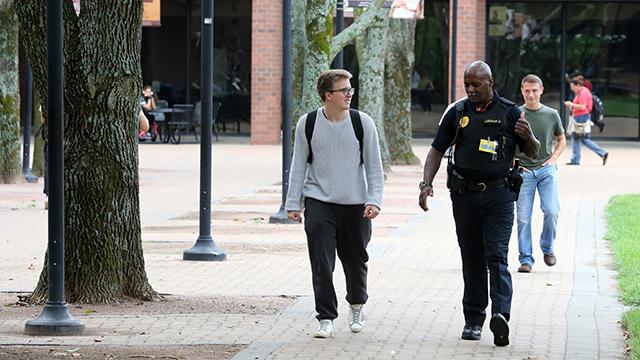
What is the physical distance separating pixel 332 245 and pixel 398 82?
19.4m

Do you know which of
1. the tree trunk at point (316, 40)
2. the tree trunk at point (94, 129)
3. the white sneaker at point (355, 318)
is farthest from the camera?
the tree trunk at point (316, 40)

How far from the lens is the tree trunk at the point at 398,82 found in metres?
28.3

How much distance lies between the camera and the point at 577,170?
28234 millimetres

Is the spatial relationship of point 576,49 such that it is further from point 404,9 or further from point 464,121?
point 464,121

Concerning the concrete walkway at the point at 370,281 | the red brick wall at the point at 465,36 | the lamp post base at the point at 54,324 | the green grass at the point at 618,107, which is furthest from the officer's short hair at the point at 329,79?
the green grass at the point at 618,107

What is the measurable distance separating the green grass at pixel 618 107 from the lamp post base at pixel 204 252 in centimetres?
2736

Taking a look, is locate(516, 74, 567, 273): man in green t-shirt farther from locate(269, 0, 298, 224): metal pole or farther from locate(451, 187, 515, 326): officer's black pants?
locate(269, 0, 298, 224): metal pole

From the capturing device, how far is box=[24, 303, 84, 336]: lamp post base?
9023mm

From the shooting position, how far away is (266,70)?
37.6 metres

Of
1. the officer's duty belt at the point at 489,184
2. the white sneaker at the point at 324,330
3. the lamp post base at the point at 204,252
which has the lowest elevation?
the lamp post base at the point at 204,252

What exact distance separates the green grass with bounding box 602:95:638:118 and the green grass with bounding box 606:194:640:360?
733 inches

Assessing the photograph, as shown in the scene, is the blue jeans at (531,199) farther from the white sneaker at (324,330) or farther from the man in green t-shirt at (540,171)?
the white sneaker at (324,330)

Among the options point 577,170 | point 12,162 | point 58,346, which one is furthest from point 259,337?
point 577,170

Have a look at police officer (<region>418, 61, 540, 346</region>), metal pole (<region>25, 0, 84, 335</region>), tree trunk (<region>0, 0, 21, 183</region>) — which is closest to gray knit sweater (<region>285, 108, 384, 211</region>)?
police officer (<region>418, 61, 540, 346</region>)
